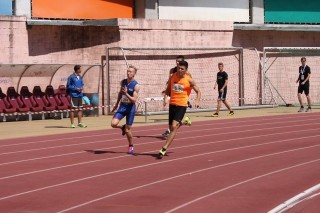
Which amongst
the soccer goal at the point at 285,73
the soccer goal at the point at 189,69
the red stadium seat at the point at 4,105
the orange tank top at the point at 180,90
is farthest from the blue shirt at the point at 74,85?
the soccer goal at the point at 285,73

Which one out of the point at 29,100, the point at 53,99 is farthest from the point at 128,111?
the point at 53,99

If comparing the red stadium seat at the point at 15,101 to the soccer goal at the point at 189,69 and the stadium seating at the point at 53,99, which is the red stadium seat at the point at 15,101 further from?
the soccer goal at the point at 189,69

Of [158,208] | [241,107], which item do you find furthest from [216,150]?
[241,107]

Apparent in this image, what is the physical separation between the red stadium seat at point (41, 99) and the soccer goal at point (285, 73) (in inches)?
447

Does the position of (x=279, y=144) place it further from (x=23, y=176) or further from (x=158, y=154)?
(x=23, y=176)

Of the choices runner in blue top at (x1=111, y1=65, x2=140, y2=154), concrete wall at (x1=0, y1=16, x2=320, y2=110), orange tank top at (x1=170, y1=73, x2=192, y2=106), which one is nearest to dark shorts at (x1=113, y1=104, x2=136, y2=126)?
runner in blue top at (x1=111, y1=65, x2=140, y2=154)

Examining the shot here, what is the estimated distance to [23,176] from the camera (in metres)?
13.1

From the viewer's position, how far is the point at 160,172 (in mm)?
13266

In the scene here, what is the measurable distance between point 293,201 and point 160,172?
3.70 meters

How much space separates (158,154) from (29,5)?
18398 mm

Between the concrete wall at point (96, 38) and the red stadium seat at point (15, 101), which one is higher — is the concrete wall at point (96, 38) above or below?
above

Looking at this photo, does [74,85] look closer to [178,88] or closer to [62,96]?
[62,96]

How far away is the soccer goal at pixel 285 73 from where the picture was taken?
3669cm

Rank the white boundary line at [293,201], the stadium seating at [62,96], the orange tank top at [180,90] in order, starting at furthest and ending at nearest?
the stadium seating at [62,96] → the orange tank top at [180,90] → the white boundary line at [293,201]
